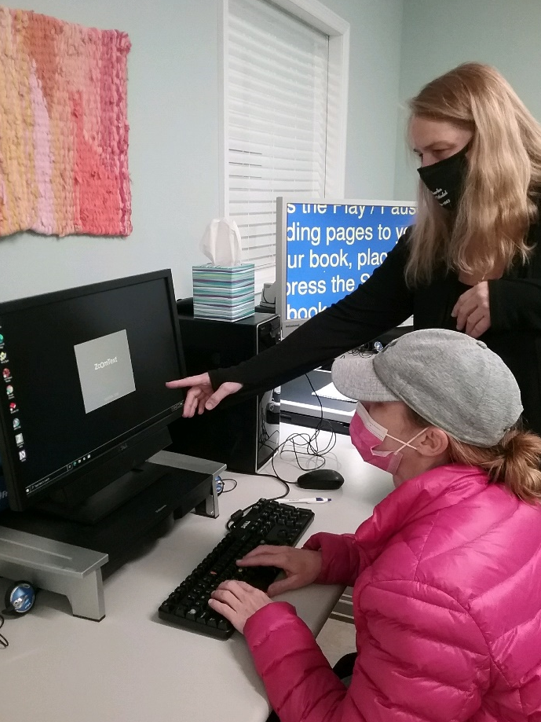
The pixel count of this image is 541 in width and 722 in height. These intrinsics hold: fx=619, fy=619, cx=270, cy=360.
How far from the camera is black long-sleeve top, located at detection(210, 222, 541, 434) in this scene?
1.15 metres

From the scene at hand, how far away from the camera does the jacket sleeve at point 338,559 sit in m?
1.11

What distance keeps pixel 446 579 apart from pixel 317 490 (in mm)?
751

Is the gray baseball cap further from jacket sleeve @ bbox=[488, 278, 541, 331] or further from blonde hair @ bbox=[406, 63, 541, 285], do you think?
blonde hair @ bbox=[406, 63, 541, 285]

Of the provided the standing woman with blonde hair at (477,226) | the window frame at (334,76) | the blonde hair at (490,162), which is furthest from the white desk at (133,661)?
the window frame at (334,76)

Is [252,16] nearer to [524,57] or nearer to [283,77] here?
[283,77]

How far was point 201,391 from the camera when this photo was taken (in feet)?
4.55

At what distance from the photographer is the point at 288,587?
1.08m

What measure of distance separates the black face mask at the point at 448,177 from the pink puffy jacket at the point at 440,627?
1.93 feet

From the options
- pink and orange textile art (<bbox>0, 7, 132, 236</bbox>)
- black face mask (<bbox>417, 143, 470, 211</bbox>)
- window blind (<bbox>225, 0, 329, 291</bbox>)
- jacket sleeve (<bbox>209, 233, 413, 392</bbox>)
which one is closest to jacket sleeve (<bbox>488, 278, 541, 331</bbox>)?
black face mask (<bbox>417, 143, 470, 211</bbox>)

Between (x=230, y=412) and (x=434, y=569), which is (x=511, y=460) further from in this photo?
(x=230, y=412)

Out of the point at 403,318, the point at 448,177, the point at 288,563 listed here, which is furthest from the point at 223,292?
the point at 288,563

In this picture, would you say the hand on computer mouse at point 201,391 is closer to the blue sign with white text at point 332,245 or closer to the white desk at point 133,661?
the white desk at point 133,661

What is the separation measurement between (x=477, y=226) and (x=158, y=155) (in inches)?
38.1

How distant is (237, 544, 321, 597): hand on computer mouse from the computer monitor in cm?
83
